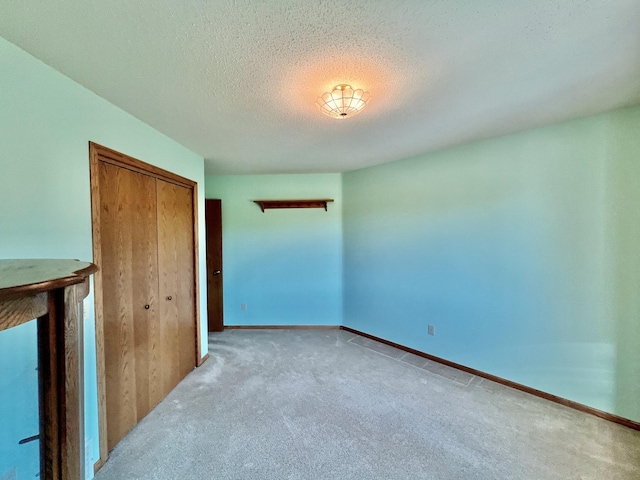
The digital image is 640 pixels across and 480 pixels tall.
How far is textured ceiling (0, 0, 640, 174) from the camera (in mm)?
1073

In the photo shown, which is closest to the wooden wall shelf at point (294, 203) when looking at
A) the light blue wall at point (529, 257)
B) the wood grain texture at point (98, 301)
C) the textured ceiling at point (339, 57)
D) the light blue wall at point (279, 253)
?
the light blue wall at point (279, 253)

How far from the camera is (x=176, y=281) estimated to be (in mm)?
2582

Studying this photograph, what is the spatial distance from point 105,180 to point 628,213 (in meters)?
3.74

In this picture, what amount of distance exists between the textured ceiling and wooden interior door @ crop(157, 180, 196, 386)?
0.71m

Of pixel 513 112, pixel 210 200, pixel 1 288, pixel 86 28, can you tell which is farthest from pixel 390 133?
pixel 210 200

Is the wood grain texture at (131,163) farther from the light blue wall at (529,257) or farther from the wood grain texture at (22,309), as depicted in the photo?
the light blue wall at (529,257)

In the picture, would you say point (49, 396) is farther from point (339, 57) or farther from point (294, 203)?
point (294, 203)

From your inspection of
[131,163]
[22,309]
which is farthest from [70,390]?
[131,163]

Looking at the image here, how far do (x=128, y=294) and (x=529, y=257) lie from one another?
132 inches

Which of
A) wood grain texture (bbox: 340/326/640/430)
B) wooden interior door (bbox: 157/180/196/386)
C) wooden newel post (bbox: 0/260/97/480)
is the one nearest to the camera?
A: wooden newel post (bbox: 0/260/97/480)

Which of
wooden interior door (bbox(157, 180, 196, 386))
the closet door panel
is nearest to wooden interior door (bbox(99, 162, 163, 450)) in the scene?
the closet door panel

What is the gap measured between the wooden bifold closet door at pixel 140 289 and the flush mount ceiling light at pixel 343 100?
1.50 meters

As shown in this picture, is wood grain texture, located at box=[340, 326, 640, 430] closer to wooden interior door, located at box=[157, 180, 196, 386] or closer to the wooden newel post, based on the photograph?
wooden interior door, located at box=[157, 180, 196, 386]

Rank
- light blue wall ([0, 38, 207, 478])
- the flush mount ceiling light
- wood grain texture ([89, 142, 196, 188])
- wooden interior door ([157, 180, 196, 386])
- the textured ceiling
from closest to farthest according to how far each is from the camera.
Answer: the textured ceiling
light blue wall ([0, 38, 207, 478])
the flush mount ceiling light
wood grain texture ([89, 142, 196, 188])
wooden interior door ([157, 180, 196, 386])
